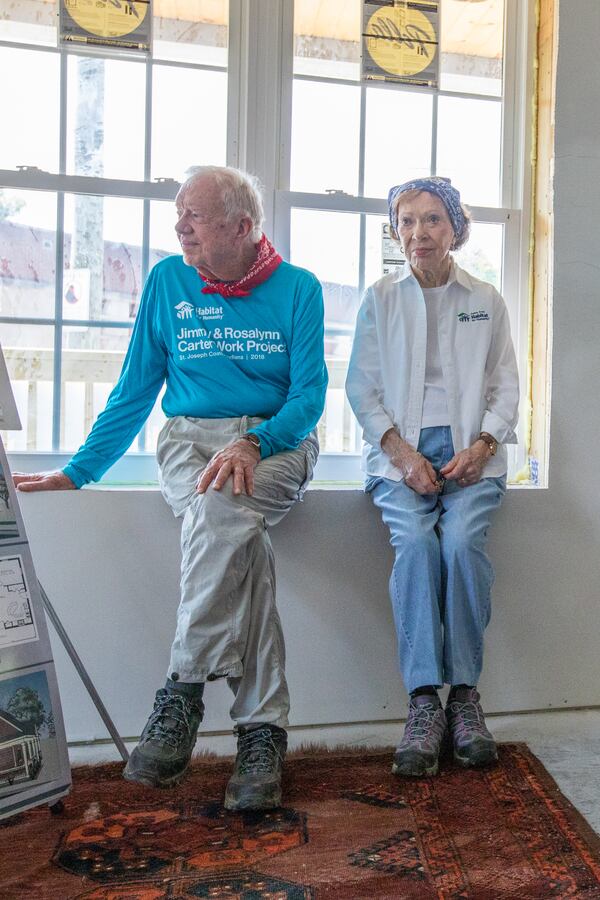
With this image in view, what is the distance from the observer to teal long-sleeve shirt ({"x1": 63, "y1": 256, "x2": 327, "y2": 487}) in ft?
7.34

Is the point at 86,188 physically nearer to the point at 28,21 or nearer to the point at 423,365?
the point at 28,21

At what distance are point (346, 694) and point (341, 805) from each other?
61 cm

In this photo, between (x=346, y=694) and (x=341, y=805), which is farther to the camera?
(x=346, y=694)

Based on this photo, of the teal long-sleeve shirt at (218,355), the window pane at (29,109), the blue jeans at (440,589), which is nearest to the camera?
the blue jeans at (440,589)

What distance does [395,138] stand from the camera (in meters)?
2.78

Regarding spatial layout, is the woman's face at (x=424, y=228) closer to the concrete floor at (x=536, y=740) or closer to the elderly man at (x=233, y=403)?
the elderly man at (x=233, y=403)

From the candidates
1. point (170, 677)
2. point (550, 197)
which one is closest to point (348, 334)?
point (550, 197)

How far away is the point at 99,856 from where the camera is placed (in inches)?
62.2

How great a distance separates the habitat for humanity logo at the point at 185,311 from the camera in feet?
7.43

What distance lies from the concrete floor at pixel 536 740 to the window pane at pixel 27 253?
136cm

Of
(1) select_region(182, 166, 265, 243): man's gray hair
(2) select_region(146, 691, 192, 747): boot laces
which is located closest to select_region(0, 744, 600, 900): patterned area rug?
(2) select_region(146, 691, 192, 747): boot laces

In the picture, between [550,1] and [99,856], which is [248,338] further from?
[550,1]

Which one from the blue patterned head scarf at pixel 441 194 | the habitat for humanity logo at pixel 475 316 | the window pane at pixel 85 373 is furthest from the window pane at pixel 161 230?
the habitat for humanity logo at pixel 475 316

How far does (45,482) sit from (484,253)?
1.69 m
